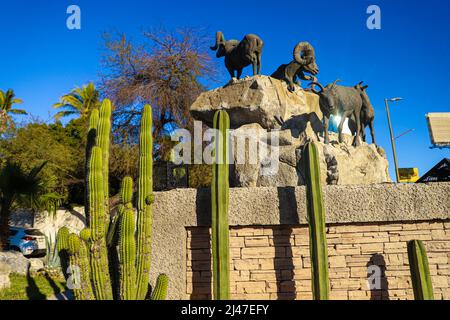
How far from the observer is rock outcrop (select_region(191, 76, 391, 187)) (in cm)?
609

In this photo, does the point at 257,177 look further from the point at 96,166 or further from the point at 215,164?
the point at 96,166

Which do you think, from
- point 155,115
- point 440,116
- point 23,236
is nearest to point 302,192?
point 23,236

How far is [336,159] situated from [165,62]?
33.3 feet

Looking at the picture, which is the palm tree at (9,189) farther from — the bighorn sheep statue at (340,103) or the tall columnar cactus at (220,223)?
the bighorn sheep statue at (340,103)

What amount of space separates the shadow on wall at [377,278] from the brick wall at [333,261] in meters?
0.01

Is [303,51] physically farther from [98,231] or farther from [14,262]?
[14,262]

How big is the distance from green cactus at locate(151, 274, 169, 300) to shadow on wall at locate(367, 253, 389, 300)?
2388mm

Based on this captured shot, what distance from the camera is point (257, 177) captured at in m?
6.16

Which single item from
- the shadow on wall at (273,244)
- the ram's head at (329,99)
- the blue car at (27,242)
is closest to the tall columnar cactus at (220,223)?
the shadow on wall at (273,244)

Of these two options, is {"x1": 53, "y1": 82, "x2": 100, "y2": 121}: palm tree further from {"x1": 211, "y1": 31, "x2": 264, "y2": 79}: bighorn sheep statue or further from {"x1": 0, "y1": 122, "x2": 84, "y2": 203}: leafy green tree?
{"x1": 211, "y1": 31, "x2": 264, "y2": 79}: bighorn sheep statue

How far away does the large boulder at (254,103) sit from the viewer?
6.97m

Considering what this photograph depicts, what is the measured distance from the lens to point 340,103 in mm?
6742

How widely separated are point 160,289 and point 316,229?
6.19ft

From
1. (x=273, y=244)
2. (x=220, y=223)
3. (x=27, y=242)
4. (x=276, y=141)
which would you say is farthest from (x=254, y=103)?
(x=27, y=242)
